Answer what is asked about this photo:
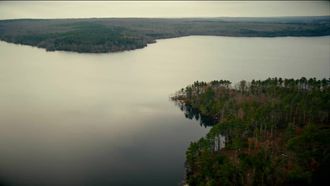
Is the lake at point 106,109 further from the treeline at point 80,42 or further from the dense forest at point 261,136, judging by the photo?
the treeline at point 80,42

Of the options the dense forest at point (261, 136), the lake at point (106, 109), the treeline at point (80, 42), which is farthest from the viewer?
the treeline at point (80, 42)

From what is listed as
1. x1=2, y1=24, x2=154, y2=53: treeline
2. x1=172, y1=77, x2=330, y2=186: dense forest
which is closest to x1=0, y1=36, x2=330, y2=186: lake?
x1=172, y1=77, x2=330, y2=186: dense forest

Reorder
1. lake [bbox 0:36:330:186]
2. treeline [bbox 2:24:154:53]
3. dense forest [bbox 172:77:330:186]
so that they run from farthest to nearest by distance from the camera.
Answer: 1. treeline [bbox 2:24:154:53]
2. lake [bbox 0:36:330:186]
3. dense forest [bbox 172:77:330:186]

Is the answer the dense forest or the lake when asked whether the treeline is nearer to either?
the lake

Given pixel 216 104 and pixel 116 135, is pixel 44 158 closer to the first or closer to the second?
pixel 116 135

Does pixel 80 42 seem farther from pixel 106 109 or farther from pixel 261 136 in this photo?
pixel 261 136

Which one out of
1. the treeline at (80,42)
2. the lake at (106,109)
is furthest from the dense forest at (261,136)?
the treeline at (80,42)
